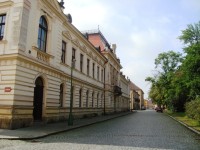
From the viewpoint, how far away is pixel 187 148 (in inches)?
379

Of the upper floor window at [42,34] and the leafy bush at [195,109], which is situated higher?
the upper floor window at [42,34]

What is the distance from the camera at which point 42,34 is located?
18.6 meters

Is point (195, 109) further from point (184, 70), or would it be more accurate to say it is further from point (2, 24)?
point (2, 24)

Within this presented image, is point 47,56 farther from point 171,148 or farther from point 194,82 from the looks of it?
point 194,82

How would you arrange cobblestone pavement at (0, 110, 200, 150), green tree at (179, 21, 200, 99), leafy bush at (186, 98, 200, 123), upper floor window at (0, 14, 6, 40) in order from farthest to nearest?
green tree at (179, 21, 200, 99) → leafy bush at (186, 98, 200, 123) → upper floor window at (0, 14, 6, 40) → cobblestone pavement at (0, 110, 200, 150)

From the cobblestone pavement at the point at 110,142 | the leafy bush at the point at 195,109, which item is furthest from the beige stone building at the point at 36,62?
the leafy bush at the point at 195,109

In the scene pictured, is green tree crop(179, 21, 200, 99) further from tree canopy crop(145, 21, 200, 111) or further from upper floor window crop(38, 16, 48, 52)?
upper floor window crop(38, 16, 48, 52)

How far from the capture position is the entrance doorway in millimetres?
17484

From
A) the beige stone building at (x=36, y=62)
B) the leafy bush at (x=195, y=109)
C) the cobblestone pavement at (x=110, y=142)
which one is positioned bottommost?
the cobblestone pavement at (x=110, y=142)

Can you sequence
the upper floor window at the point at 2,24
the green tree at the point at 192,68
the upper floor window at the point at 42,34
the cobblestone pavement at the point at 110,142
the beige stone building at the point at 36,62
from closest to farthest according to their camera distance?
the cobblestone pavement at the point at 110,142 < the beige stone building at the point at 36,62 < the upper floor window at the point at 2,24 < the upper floor window at the point at 42,34 < the green tree at the point at 192,68

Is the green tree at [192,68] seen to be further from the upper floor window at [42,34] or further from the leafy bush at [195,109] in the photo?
the upper floor window at [42,34]

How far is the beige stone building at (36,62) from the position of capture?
48.4ft

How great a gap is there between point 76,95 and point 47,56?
26.7 feet

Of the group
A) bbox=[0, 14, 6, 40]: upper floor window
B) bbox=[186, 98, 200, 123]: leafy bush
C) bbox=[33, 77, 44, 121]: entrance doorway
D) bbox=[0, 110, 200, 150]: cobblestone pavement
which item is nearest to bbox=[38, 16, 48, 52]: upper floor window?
bbox=[33, 77, 44, 121]: entrance doorway
